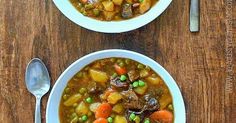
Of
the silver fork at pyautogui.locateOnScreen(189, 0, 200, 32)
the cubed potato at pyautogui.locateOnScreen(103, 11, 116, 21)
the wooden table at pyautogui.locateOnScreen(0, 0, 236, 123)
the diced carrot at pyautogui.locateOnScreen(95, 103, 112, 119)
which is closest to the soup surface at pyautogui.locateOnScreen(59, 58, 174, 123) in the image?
the diced carrot at pyautogui.locateOnScreen(95, 103, 112, 119)

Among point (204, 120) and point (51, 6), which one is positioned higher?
point (51, 6)

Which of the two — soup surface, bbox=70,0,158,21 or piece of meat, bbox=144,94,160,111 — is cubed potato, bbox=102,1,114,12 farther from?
piece of meat, bbox=144,94,160,111

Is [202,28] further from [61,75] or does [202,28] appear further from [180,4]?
[61,75]

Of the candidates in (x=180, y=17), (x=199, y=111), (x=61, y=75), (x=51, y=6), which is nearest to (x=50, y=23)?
(x=51, y=6)

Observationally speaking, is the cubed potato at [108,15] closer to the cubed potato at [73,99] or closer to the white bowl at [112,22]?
the white bowl at [112,22]

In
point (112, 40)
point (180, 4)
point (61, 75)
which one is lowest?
point (61, 75)

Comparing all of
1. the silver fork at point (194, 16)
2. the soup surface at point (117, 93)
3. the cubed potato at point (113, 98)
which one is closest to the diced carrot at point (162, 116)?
the soup surface at point (117, 93)

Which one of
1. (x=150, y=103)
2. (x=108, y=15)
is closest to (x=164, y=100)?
(x=150, y=103)
